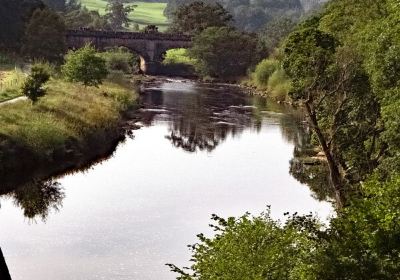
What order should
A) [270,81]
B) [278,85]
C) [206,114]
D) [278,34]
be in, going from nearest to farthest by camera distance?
[206,114] → [278,85] → [270,81] → [278,34]

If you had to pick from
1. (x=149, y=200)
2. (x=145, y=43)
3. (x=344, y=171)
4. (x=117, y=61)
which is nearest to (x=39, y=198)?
(x=149, y=200)

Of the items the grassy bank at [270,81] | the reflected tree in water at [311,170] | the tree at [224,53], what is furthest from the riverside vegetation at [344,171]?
the tree at [224,53]

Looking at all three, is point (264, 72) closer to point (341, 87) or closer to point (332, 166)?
point (341, 87)

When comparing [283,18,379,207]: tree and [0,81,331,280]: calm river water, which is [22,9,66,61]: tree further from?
[283,18,379,207]: tree

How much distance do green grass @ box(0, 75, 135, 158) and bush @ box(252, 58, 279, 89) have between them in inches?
1545

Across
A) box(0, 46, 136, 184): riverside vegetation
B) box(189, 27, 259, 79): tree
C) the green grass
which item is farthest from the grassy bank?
the green grass

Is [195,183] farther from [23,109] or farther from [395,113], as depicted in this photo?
[395,113]

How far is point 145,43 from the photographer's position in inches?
5074

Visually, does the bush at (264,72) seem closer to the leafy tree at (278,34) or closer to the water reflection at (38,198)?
the leafy tree at (278,34)

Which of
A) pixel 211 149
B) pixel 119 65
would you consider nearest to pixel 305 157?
pixel 211 149

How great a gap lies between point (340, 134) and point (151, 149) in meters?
21.9

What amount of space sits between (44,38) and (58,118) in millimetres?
41949

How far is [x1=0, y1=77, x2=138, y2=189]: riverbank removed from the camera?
135ft

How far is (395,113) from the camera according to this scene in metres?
28.2
